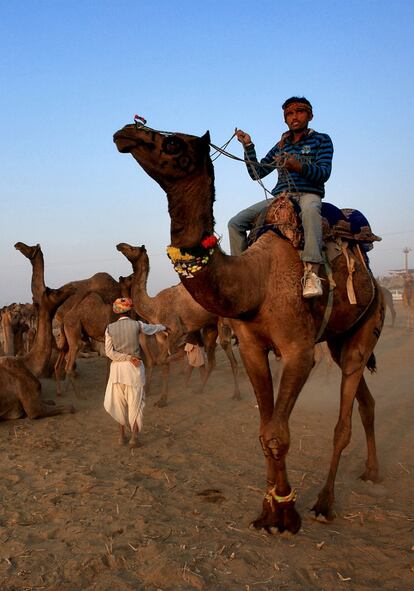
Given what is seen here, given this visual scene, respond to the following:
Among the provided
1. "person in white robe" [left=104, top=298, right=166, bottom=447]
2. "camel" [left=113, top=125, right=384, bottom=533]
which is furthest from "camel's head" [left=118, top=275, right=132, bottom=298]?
"camel" [left=113, top=125, right=384, bottom=533]

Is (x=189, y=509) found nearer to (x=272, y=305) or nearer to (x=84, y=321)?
(x=272, y=305)

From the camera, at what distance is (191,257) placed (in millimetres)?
3400

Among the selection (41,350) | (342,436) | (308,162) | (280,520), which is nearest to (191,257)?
(308,162)

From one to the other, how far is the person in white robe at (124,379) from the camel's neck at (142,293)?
3.71 m

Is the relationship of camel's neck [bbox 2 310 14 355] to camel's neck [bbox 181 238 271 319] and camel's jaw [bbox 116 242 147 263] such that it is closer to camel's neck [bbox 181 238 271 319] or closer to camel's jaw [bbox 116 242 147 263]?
camel's jaw [bbox 116 242 147 263]

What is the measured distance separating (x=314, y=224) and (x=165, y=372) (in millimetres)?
6912

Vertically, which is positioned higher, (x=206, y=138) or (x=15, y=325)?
(x=206, y=138)

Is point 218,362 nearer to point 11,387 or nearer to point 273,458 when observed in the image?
point 11,387

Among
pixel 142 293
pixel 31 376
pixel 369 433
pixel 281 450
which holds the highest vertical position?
pixel 142 293

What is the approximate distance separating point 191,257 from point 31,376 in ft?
20.6

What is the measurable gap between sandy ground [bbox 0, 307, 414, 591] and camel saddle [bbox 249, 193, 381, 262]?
2424mm

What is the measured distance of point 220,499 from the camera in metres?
4.74

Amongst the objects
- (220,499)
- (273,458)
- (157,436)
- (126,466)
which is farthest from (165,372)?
(273,458)

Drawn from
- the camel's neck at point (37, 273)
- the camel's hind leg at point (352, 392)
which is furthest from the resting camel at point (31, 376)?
the camel's hind leg at point (352, 392)
